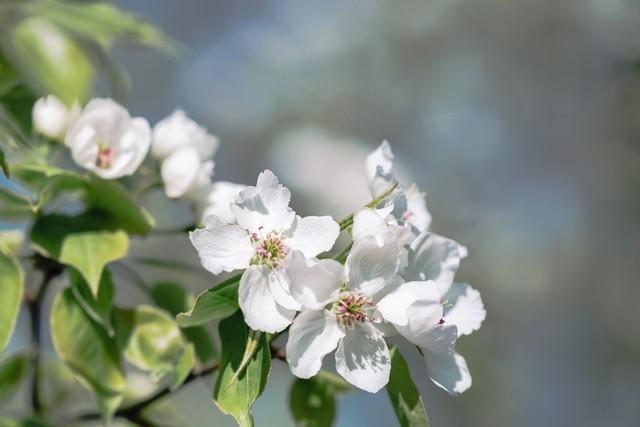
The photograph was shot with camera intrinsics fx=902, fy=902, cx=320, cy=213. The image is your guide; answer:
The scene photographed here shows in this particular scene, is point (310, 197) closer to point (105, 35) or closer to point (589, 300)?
point (589, 300)

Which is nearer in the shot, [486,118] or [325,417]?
[325,417]

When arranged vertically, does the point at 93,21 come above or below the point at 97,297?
above

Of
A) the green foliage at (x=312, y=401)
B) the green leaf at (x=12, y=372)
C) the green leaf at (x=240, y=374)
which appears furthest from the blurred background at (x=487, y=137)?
the green leaf at (x=240, y=374)

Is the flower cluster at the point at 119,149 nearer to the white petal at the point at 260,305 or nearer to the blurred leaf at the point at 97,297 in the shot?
the blurred leaf at the point at 97,297

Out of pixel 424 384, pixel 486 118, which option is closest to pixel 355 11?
pixel 486 118

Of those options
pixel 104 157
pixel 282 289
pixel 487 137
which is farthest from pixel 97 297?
pixel 487 137

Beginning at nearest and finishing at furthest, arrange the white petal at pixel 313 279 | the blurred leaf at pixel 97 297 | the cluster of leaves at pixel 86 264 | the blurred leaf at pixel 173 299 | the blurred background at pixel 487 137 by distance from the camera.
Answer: the white petal at pixel 313 279, the cluster of leaves at pixel 86 264, the blurred leaf at pixel 97 297, the blurred leaf at pixel 173 299, the blurred background at pixel 487 137

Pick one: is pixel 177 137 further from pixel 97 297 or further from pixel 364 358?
pixel 364 358
